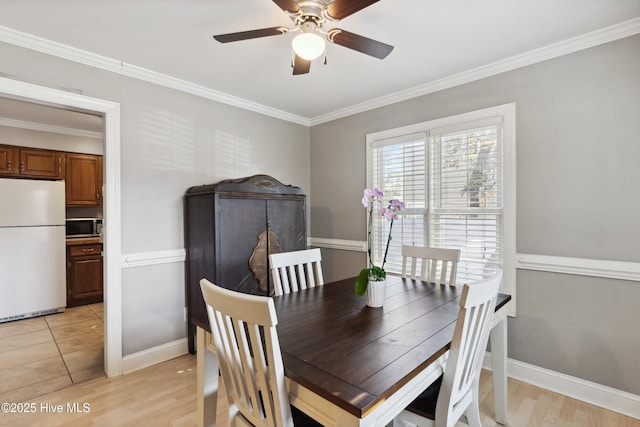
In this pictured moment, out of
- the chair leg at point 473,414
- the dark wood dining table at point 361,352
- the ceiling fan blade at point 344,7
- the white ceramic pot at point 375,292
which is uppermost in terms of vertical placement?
the ceiling fan blade at point 344,7

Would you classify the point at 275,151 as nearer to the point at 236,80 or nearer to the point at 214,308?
the point at 236,80

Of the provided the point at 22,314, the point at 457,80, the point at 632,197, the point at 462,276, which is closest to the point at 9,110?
the point at 22,314

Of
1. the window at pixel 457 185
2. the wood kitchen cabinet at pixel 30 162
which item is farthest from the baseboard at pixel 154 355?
the wood kitchen cabinet at pixel 30 162

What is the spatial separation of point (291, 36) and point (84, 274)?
4.35m

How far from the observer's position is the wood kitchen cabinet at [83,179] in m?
4.38

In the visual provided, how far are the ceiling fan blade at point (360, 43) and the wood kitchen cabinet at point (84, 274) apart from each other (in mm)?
A: 4526

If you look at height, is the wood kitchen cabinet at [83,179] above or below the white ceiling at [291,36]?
below

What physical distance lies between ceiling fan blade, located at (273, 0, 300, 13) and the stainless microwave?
15.4 feet

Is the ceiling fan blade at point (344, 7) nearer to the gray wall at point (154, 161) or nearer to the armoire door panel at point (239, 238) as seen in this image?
the armoire door panel at point (239, 238)

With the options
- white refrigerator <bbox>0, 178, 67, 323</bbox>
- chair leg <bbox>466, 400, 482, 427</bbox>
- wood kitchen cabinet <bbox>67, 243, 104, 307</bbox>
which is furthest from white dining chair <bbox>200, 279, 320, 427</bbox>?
wood kitchen cabinet <bbox>67, 243, 104, 307</bbox>

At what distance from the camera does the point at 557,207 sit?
7.39ft

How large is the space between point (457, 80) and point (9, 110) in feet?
16.1

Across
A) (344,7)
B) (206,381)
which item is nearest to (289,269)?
(206,381)

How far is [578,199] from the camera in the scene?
217 cm
